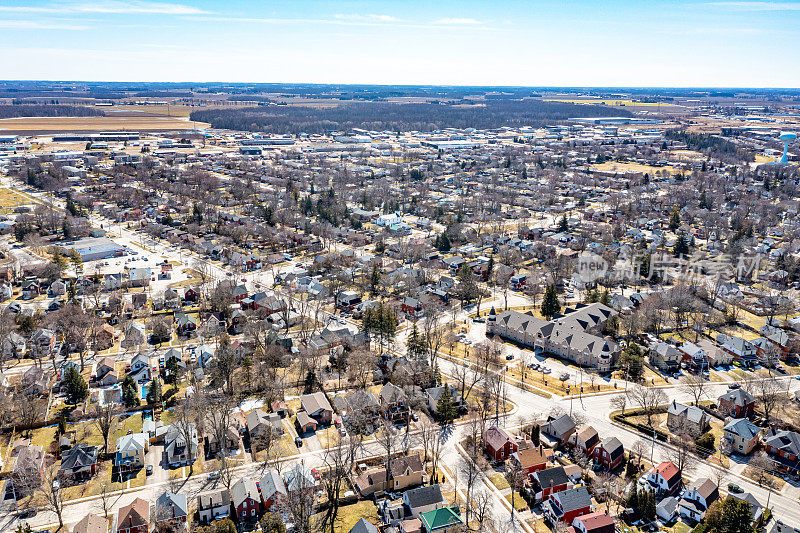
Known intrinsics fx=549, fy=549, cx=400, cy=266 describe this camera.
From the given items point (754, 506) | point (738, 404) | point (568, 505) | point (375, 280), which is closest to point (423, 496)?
point (568, 505)

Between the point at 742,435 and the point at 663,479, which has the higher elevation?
the point at 742,435

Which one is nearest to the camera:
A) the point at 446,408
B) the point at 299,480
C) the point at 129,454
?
the point at 299,480

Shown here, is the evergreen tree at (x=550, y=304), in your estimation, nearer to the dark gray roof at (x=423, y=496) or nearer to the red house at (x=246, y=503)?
the dark gray roof at (x=423, y=496)

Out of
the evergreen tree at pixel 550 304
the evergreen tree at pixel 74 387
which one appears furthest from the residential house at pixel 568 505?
the evergreen tree at pixel 74 387

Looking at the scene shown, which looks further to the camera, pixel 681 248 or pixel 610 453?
pixel 681 248

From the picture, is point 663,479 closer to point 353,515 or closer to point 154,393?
point 353,515

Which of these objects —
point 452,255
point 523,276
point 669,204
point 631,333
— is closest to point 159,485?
point 631,333
